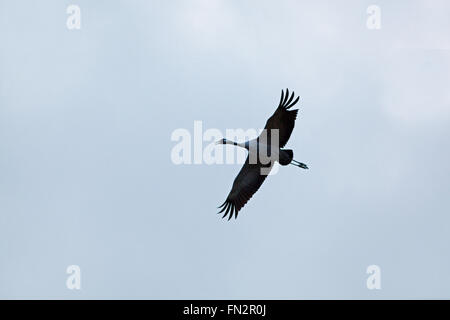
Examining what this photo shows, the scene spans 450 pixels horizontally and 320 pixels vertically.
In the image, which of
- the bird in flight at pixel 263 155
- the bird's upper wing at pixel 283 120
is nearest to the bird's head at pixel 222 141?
the bird in flight at pixel 263 155

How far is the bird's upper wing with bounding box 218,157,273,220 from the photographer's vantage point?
2555cm

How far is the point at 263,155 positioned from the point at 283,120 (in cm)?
134

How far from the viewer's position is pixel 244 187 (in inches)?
1017

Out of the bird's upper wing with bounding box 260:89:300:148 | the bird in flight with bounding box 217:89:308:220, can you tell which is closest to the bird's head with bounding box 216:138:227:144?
the bird in flight with bounding box 217:89:308:220

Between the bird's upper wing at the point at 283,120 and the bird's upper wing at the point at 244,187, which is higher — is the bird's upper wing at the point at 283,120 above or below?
above

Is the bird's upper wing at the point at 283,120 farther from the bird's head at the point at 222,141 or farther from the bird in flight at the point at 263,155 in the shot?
the bird's head at the point at 222,141

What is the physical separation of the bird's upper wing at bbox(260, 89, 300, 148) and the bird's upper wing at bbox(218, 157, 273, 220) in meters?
1.57

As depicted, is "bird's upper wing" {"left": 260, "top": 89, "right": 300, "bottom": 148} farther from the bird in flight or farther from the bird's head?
the bird's head

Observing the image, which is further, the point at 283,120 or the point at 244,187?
the point at 244,187

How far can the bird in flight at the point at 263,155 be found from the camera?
23.9 meters
